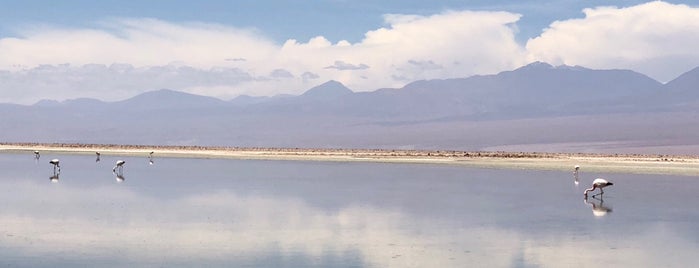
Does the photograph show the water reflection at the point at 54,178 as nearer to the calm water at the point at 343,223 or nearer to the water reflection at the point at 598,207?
the calm water at the point at 343,223

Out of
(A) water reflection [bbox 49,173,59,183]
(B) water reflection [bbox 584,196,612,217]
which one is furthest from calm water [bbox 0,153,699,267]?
(A) water reflection [bbox 49,173,59,183]

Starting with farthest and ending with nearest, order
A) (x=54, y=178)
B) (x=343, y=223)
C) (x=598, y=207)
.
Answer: (x=54, y=178)
(x=598, y=207)
(x=343, y=223)

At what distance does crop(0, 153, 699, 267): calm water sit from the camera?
2206cm

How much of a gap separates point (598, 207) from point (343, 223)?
1120cm

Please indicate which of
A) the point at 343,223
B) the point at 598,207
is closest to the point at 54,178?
the point at 343,223

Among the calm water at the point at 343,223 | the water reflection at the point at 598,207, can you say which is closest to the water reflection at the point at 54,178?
the calm water at the point at 343,223

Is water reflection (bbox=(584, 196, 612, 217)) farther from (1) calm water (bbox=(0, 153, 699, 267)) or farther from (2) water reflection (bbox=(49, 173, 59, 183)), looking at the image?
(2) water reflection (bbox=(49, 173, 59, 183))

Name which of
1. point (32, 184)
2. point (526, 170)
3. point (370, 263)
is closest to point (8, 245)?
point (370, 263)

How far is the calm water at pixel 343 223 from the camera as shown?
22062mm

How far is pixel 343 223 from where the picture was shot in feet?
92.9

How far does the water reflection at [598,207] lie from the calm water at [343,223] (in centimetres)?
7

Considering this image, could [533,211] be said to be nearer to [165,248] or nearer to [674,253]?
[674,253]

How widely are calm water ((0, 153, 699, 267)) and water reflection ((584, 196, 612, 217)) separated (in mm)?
67

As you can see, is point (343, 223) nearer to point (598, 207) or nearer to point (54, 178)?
point (598, 207)
